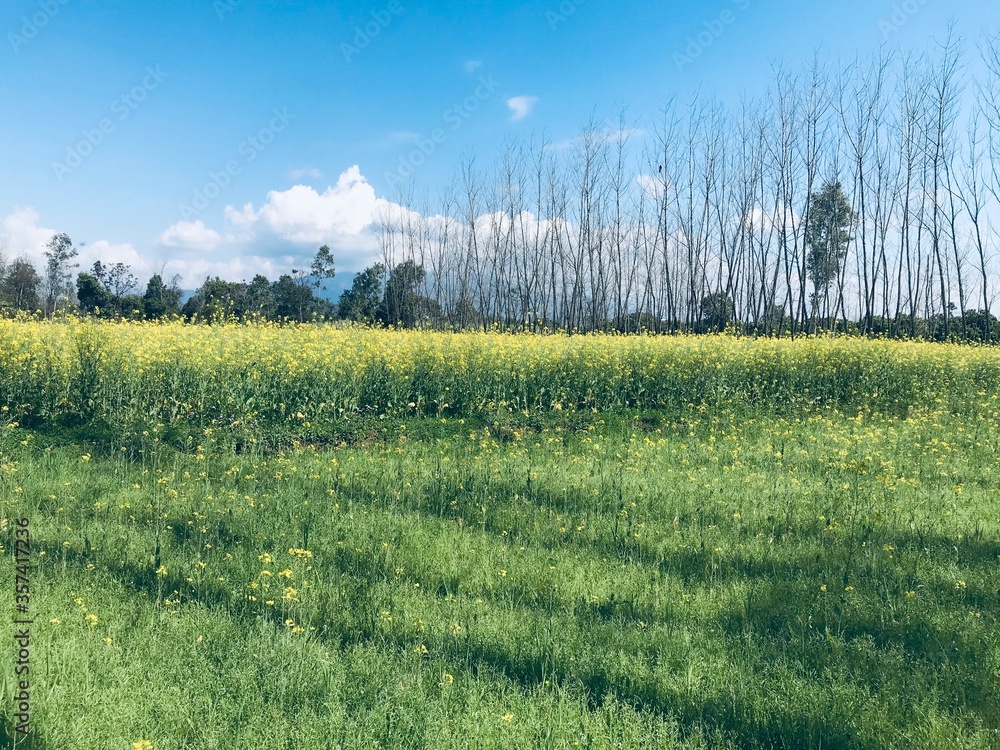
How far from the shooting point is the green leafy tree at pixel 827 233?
30.6 meters

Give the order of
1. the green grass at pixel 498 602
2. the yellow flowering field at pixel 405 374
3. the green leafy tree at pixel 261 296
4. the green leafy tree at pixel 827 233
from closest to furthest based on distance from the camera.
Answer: the green grass at pixel 498 602, the yellow flowering field at pixel 405 374, the green leafy tree at pixel 827 233, the green leafy tree at pixel 261 296

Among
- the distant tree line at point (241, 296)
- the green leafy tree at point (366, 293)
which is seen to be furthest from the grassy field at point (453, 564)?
the green leafy tree at point (366, 293)

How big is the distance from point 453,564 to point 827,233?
3477 centimetres

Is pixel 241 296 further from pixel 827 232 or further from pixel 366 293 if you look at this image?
pixel 827 232

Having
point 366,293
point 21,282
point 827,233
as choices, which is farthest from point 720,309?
point 21,282

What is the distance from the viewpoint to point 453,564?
4477 millimetres

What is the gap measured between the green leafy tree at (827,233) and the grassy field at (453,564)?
23647 mm

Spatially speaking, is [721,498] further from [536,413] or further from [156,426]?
[156,426]

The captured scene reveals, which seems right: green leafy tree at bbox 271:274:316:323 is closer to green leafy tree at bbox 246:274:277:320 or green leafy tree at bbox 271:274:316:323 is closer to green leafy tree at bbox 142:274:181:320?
green leafy tree at bbox 246:274:277:320


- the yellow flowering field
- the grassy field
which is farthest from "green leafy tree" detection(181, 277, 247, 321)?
the grassy field

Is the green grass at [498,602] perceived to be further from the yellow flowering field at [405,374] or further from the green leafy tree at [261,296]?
the green leafy tree at [261,296]

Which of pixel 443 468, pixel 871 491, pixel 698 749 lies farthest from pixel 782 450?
pixel 698 749

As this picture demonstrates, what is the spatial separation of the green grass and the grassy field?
0.07 feet

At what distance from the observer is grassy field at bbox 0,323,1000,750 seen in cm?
282
